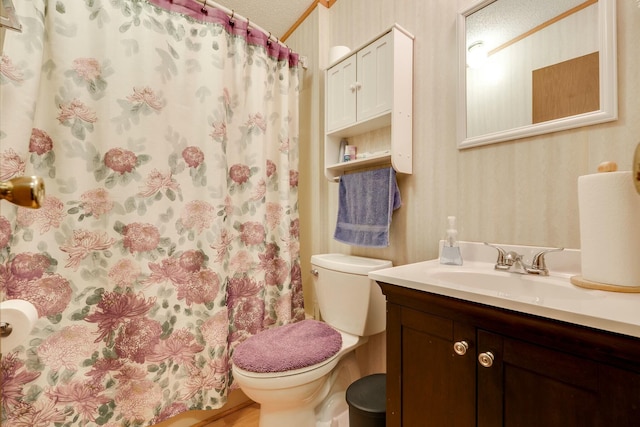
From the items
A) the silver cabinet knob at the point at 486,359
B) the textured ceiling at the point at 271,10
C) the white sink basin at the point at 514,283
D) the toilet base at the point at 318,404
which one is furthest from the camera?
→ the textured ceiling at the point at 271,10

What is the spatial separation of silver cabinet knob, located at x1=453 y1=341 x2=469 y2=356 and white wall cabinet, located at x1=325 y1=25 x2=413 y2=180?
28.9 inches

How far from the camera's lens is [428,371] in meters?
0.76

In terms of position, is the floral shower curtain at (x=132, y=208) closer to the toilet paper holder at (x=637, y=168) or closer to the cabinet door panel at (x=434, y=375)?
the cabinet door panel at (x=434, y=375)

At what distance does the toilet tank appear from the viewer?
1.23 m

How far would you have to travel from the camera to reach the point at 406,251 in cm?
130

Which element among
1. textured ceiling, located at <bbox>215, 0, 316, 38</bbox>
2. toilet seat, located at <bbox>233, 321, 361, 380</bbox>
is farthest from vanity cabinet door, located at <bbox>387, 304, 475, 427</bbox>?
textured ceiling, located at <bbox>215, 0, 316, 38</bbox>

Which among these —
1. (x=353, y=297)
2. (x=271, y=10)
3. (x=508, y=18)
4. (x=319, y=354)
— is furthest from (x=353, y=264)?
(x=271, y=10)

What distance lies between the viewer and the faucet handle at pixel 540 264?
871mm

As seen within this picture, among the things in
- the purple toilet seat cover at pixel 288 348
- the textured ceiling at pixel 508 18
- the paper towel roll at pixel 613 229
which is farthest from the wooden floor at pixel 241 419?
the textured ceiling at pixel 508 18

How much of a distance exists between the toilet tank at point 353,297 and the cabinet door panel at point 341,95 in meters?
0.71

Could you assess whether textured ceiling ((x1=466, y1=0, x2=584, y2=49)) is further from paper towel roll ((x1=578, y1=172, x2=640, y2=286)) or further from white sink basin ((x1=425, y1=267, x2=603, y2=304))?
white sink basin ((x1=425, y1=267, x2=603, y2=304))

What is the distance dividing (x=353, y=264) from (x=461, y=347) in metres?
0.64

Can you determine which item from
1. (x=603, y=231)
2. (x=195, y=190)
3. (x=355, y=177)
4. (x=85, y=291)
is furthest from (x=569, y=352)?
(x=85, y=291)

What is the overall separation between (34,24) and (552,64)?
1.74 meters
